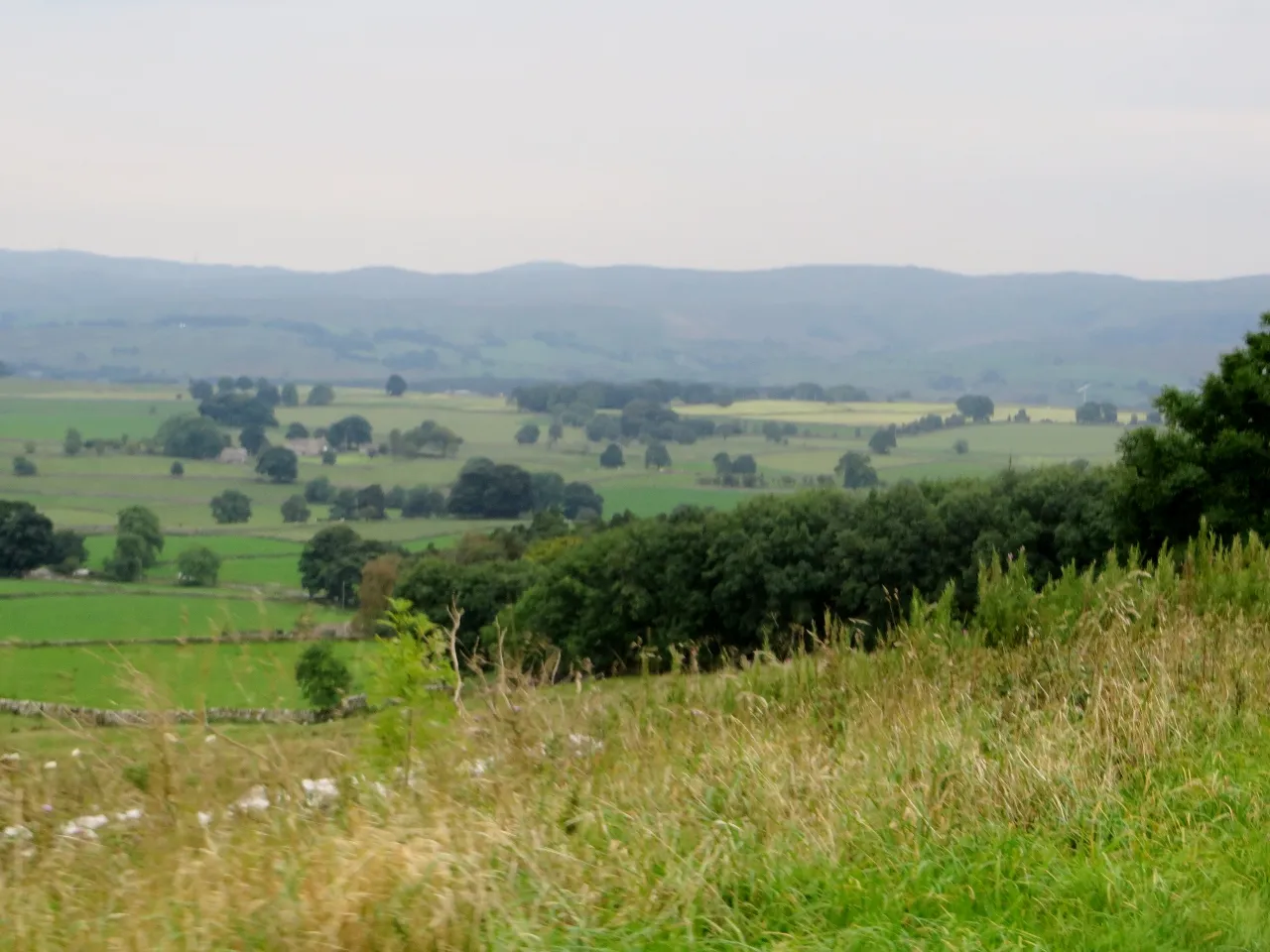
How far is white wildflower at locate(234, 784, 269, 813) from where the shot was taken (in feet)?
15.9

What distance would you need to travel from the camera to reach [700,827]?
4.54 meters

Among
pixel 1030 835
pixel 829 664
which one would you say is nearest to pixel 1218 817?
pixel 1030 835

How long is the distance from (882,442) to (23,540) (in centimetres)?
9714

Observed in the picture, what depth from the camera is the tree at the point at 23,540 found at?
79.0 meters

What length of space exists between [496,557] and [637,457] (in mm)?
87786

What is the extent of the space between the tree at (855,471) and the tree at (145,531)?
60.3m

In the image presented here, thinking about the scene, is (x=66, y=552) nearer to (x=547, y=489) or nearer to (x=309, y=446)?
(x=547, y=489)

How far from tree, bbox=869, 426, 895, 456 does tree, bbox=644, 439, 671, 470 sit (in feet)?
74.6

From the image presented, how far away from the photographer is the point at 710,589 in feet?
172

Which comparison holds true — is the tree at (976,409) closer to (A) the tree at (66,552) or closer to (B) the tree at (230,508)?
(B) the tree at (230,508)

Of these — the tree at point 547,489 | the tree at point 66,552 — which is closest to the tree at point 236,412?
the tree at point 547,489

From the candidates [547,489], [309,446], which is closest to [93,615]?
[547,489]

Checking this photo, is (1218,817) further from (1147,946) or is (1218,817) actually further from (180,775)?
(180,775)

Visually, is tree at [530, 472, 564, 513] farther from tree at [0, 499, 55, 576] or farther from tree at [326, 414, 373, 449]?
tree at [0, 499, 55, 576]
